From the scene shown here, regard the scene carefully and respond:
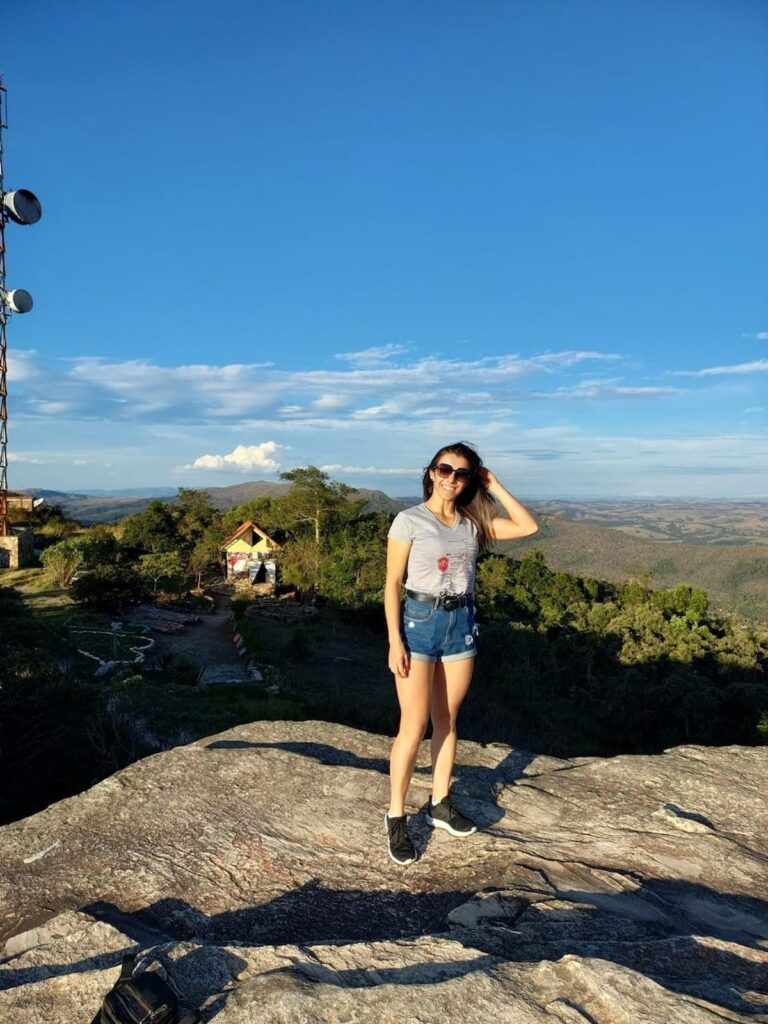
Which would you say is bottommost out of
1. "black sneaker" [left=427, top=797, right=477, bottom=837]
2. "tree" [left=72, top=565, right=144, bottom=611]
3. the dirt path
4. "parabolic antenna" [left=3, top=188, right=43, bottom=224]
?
the dirt path

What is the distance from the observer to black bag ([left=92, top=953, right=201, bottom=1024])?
1.79 m

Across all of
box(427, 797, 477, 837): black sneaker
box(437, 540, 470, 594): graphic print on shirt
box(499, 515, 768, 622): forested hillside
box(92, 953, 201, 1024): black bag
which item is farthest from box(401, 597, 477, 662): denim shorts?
box(499, 515, 768, 622): forested hillside

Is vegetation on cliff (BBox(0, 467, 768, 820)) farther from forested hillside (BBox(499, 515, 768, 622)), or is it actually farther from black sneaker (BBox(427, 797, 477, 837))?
forested hillside (BBox(499, 515, 768, 622))

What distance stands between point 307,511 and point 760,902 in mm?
33216

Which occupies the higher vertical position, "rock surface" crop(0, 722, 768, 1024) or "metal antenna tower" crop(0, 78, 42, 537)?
"metal antenna tower" crop(0, 78, 42, 537)

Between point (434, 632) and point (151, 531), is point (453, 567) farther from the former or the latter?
point (151, 531)

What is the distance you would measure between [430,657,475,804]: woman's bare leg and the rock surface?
28 cm

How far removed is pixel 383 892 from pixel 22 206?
3047 centimetres

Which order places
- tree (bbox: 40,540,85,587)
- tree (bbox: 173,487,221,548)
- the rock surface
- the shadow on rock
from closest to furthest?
the rock surface < the shadow on rock < tree (bbox: 40,540,85,587) < tree (bbox: 173,487,221,548)

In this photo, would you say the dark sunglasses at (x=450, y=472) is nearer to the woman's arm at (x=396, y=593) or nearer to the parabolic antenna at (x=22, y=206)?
the woman's arm at (x=396, y=593)

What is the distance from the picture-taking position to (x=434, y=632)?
3338 mm

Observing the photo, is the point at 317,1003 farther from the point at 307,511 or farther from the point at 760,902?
the point at 307,511

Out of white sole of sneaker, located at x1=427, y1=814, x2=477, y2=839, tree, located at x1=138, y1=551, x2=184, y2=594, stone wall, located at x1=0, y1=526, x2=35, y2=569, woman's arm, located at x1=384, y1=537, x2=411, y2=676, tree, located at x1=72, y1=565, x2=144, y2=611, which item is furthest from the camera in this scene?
tree, located at x1=138, y1=551, x2=184, y2=594

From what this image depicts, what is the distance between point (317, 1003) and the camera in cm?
185
